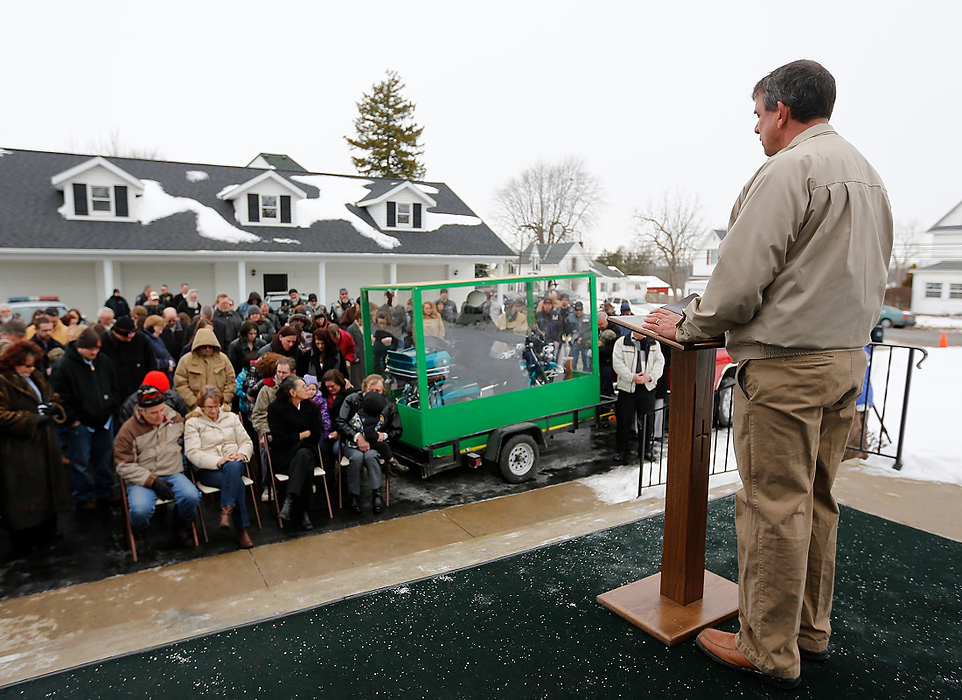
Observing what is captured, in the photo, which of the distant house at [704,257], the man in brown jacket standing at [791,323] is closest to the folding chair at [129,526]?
the man in brown jacket standing at [791,323]

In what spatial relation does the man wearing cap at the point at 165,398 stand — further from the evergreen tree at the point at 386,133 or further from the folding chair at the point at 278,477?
the evergreen tree at the point at 386,133

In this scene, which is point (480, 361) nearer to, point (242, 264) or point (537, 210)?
point (242, 264)

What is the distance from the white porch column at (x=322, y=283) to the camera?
2083cm

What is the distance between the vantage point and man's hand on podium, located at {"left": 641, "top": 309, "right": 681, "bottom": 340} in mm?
2299

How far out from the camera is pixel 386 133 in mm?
37156

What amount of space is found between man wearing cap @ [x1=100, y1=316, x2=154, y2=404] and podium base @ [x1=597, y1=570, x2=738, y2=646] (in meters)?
5.64

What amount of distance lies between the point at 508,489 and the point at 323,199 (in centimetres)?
1988

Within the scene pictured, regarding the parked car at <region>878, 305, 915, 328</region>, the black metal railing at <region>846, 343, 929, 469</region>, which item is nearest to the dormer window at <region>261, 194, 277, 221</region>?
the black metal railing at <region>846, 343, 929, 469</region>

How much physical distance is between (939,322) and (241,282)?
36463mm

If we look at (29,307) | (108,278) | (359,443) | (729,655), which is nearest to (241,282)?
(108,278)

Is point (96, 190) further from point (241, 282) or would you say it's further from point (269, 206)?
point (269, 206)

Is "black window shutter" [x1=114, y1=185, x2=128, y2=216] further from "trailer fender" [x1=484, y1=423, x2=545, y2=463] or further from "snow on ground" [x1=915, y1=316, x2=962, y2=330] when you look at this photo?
"snow on ground" [x1=915, y1=316, x2=962, y2=330]

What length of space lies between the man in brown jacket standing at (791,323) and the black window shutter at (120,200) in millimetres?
20817

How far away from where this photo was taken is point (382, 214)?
2344cm
